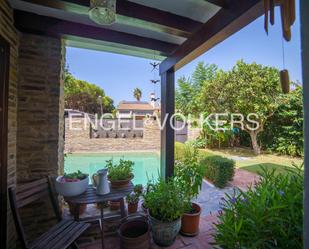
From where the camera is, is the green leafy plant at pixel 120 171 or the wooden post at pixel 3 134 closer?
the wooden post at pixel 3 134

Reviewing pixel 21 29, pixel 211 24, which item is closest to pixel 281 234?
pixel 211 24

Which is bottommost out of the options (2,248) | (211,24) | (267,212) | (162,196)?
(2,248)

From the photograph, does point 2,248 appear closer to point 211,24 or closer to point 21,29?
point 21,29

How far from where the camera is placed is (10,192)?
1688 mm

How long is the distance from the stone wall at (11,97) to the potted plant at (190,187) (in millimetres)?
2024

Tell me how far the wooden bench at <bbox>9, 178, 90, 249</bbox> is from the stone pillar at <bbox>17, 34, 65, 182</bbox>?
307mm

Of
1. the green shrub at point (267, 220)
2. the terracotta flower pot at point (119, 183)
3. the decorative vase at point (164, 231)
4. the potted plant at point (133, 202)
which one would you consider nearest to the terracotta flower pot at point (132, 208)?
the potted plant at point (133, 202)

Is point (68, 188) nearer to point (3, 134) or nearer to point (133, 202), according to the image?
point (3, 134)

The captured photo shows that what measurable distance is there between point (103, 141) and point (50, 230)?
7970 millimetres

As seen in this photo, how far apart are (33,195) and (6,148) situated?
583mm

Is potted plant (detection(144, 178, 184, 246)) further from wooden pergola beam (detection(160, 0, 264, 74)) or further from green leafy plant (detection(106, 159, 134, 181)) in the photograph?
wooden pergola beam (detection(160, 0, 264, 74))

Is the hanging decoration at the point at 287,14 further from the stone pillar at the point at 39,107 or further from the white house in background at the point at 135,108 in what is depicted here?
the white house in background at the point at 135,108

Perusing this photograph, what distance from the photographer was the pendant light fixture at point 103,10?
57.9 inches

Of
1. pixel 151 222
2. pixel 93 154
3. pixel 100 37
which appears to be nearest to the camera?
pixel 151 222
